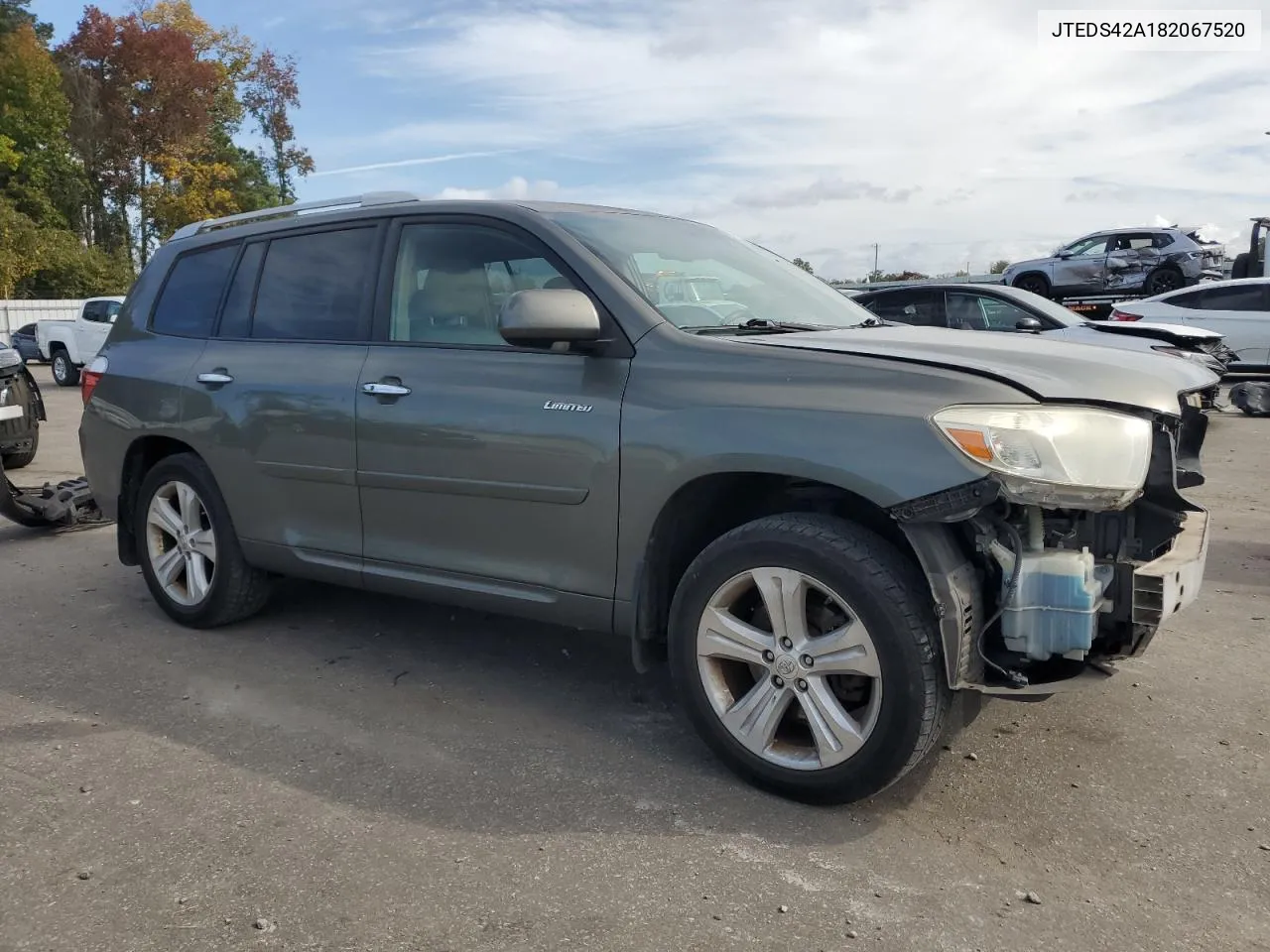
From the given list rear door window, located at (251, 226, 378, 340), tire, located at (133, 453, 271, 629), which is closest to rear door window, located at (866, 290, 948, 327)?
rear door window, located at (251, 226, 378, 340)

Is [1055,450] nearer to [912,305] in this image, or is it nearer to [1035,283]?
[912,305]

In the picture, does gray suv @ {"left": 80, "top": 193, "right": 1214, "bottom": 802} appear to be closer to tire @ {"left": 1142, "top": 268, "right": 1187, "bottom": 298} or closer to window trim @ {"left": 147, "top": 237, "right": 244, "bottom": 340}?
window trim @ {"left": 147, "top": 237, "right": 244, "bottom": 340}

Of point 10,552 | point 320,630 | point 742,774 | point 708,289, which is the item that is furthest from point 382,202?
point 10,552

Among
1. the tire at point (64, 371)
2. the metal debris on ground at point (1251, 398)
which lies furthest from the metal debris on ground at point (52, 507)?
the tire at point (64, 371)

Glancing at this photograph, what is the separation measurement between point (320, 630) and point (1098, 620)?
Answer: 3355 millimetres

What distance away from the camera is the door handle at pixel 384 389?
3.94 metres

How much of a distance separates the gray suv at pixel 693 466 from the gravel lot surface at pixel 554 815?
36 cm

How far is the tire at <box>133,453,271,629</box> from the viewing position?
4.73 meters

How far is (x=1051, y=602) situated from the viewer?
9.36 ft

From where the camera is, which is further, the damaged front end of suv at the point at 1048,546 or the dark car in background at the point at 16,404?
the dark car in background at the point at 16,404

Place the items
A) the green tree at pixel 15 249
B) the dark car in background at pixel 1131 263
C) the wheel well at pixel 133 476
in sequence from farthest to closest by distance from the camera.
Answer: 1. the green tree at pixel 15 249
2. the dark car in background at pixel 1131 263
3. the wheel well at pixel 133 476

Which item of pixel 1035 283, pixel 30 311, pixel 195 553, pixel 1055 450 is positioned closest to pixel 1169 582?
pixel 1055 450

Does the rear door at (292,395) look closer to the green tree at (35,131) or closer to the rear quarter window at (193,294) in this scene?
the rear quarter window at (193,294)

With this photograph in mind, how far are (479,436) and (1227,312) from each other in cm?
1328
